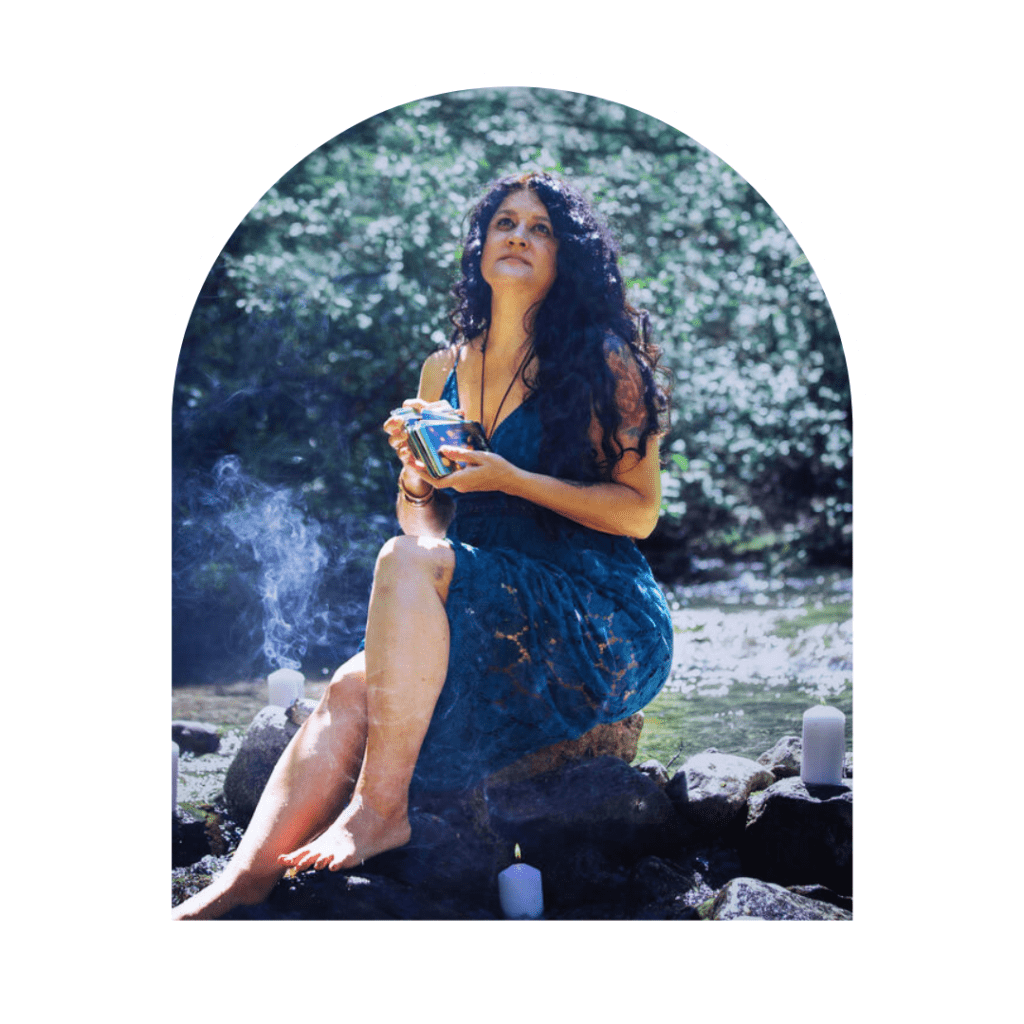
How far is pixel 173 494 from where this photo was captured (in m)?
3.94

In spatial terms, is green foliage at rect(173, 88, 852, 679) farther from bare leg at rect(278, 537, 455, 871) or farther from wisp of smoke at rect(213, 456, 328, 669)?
bare leg at rect(278, 537, 455, 871)

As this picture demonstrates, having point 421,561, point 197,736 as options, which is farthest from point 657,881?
point 197,736

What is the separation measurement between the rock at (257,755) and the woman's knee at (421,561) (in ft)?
1.63

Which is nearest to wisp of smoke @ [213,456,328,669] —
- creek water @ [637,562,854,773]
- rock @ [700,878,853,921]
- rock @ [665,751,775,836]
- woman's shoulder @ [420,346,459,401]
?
woman's shoulder @ [420,346,459,401]

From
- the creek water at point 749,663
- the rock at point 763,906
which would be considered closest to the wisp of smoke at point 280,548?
the creek water at point 749,663

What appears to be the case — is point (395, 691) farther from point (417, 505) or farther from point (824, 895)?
point (824, 895)

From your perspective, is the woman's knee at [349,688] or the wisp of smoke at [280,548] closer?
the woman's knee at [349,688]

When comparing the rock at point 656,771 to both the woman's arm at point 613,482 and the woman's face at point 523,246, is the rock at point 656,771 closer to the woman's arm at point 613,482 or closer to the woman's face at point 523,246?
the woman's arm at point 613,482

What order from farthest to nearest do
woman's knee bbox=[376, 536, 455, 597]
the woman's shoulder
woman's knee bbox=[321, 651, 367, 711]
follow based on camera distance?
the woman's shoulder, woman's knee bbox=[321, 651, 367, 711], woman's knee bbox=[376, 536, 455, 597]

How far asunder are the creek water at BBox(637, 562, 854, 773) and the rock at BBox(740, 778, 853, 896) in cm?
18

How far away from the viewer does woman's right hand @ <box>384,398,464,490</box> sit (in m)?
3.89

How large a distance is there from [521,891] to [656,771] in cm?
50

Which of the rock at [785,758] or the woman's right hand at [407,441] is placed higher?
the woman's right hand at [407,441]

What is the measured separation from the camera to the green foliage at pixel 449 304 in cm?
396
